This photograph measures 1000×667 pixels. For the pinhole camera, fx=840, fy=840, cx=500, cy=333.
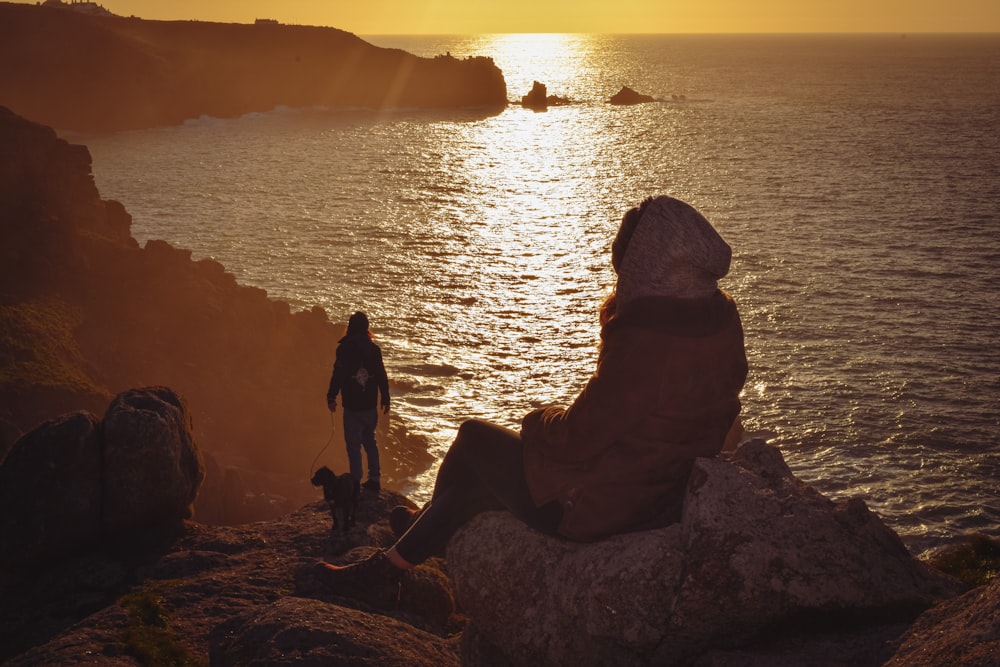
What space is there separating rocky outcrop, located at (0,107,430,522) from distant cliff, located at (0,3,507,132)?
8711 centimetres

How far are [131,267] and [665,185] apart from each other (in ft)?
180

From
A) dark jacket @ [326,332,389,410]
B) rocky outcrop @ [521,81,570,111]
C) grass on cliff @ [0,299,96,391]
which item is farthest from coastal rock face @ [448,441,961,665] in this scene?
rocky outcrop @ [521,81,570,111]

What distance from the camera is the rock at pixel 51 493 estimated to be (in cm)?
910

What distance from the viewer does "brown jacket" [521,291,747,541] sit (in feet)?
17.4

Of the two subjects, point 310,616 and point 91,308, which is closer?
point 310,616

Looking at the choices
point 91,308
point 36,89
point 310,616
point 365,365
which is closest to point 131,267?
point 91,308

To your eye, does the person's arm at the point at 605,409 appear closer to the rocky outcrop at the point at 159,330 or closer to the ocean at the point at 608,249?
the rocky outcrop at the point at 159,330

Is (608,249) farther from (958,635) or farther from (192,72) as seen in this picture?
(192,72)

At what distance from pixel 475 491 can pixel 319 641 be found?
1.59 m

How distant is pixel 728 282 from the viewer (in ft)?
Result: 134

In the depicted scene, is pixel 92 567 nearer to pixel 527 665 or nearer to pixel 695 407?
pixel 527 665

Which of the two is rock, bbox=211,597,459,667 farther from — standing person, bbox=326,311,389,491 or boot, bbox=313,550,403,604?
standing person, bbox=326,311,389,491

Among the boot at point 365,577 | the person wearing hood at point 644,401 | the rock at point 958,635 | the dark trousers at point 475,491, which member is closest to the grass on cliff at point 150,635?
the boot at point 365,577

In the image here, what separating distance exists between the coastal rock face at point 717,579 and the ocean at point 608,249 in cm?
1540
